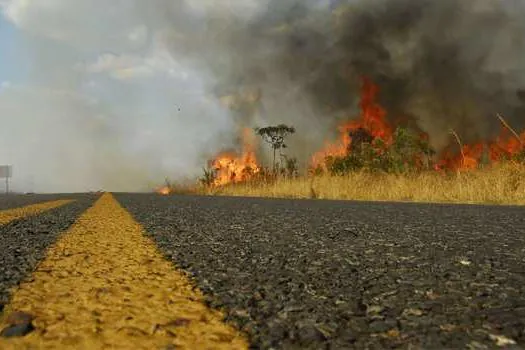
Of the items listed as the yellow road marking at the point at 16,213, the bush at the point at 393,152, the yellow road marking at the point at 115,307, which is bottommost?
the yellow road marking at the point at 115,307

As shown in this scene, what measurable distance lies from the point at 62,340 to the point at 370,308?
3.05 ft

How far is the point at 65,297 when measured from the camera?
6.15 ft

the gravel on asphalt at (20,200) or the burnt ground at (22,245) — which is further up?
the gravel on asphalt at (20,200)

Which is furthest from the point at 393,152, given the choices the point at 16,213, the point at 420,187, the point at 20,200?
the point at 16,213

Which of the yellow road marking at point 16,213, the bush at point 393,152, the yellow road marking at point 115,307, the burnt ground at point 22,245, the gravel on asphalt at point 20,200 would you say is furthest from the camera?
the bush at point 393,152

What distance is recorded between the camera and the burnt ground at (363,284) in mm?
1512

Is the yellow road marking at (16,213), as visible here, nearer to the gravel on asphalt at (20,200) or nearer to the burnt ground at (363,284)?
the gravel on asphalt at (20,200)

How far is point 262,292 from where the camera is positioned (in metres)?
2.05

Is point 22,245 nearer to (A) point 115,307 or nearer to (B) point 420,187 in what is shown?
(A) point 115,307

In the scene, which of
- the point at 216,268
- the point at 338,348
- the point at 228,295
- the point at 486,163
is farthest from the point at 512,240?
the point at 486,163

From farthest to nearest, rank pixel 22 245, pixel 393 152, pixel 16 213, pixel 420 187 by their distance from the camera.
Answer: pixel 393 152 < pixel 420 187 < pixel 16 213 < pixel 22 245

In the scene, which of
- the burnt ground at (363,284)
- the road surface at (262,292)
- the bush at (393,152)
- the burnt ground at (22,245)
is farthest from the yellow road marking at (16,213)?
the bush at (393,152)

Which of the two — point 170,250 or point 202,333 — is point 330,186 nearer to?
point 170,250

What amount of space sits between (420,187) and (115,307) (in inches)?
425
